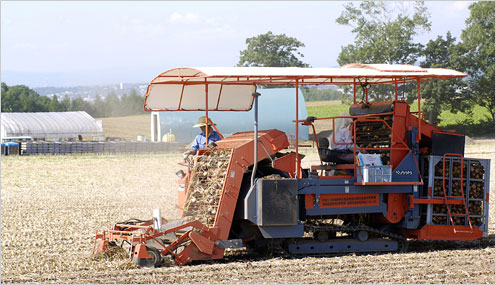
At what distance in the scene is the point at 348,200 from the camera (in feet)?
33.4

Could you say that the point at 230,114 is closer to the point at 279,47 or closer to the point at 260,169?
the point at 279,47

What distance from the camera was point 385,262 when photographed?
30.6 feet

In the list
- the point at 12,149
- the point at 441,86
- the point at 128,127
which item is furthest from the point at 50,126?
the point at 441,86

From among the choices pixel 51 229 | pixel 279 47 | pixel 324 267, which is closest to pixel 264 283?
pixel 324 267

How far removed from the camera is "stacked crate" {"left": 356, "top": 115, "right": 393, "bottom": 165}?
10.8 meters

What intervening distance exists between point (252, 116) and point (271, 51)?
16.2 meters

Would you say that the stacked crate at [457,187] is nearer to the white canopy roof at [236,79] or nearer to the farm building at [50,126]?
the white canopy roof at [236,79]

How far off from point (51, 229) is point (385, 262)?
21.4 ft

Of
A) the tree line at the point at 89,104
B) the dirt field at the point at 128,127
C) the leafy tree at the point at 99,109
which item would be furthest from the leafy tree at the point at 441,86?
the leafy tree at the point at 99,109

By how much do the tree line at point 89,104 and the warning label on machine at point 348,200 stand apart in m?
65.8

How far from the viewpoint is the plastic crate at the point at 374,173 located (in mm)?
10078

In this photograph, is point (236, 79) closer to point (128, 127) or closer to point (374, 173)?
point (374, 173)

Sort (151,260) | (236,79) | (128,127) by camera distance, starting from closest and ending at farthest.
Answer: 1. (151,260)
2. (236,79)
3. (128,127)

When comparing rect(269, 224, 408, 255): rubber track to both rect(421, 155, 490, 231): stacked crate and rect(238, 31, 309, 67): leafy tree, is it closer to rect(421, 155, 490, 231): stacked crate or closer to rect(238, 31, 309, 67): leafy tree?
rect(421, 155, 490, 231): stacked crate
